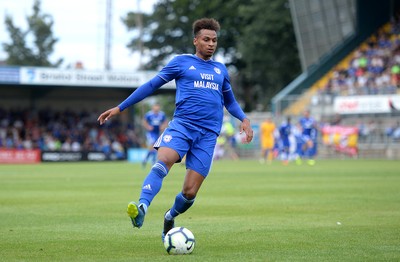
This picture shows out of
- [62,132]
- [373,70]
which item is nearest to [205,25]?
[373,70]

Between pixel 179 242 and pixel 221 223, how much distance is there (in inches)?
140

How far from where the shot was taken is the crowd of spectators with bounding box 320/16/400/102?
47.6m

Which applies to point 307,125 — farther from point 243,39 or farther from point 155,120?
point 243,39

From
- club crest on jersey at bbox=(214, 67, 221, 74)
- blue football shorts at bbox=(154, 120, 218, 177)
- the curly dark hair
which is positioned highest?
the curly dark hair

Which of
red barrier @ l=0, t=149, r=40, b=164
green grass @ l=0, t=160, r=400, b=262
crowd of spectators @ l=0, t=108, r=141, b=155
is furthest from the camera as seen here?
crowd of spectators @ l=0, t=108, r=141, b=155

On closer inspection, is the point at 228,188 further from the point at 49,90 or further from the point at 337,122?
the point at 49,90

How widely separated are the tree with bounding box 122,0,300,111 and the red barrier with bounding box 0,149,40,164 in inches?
1028

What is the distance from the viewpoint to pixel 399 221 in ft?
39.9

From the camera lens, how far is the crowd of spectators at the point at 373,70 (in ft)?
156

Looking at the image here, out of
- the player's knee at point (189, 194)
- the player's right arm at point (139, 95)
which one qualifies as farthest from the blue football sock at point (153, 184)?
the player's right arm at point (139, 95)

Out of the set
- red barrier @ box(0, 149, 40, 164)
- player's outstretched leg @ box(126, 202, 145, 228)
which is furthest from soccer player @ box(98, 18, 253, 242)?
red barrier @ box(0, 149, 40, 164)

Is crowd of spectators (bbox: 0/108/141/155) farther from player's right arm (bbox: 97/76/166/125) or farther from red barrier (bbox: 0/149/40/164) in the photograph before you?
player's right arm (bbox: 97/76/166/125)

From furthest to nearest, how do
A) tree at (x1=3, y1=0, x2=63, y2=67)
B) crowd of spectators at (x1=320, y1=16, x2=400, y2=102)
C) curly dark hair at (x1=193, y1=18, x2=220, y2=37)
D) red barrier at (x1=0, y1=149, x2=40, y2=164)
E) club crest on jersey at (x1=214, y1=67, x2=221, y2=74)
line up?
tree at (x1=3, y1=0, x2=63, y2=67), crowd of spectators at (x1=320, y1=16, x2=400, y2=102), red barrier at (x1=0, y1=149, x2=40, y2=164), club crest on jersey at (x1=214, y1=67, x2=221, y2=74), curly dark hair at (x1=193, y1=18, x2=220, y2=37)

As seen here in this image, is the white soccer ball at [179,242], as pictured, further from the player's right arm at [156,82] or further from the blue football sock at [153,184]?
the player's right arm at [156,82]
